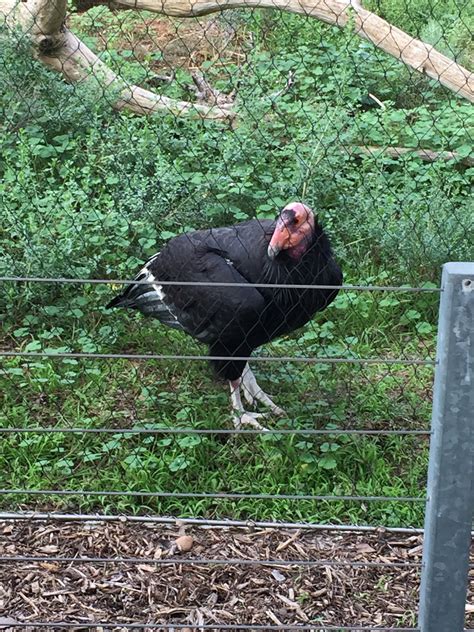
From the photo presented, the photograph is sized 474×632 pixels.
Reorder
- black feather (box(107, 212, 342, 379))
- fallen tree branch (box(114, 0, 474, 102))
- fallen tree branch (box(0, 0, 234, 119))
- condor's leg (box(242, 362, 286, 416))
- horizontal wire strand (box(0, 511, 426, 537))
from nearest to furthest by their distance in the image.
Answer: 1. horizontal wire strand (box(0, 511, 426, 537))
2. black feather (box(107, 212, 342, 379))
3. condor's leg (box(242, 362, 286, 416))
4. fallen tree branch (box(114, 0, 474, 102))
5. fallen tree branch (box(0, 0, 234, 119))

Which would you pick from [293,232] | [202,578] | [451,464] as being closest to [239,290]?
[293,232]

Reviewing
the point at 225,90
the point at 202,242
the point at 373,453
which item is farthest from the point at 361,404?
the point at 225,90

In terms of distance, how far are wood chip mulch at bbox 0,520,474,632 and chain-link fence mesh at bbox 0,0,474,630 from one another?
11 mm

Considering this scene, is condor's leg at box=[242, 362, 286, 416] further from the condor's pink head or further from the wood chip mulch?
the wood chip mulch

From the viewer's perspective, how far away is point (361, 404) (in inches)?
141

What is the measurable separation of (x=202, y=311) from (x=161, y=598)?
3.73ft

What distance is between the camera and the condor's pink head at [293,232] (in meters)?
3.42

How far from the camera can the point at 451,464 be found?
1800 mm

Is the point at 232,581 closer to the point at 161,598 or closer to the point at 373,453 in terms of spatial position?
the point at 161,598

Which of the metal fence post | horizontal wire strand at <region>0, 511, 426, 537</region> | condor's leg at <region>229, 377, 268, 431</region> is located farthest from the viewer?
condor's leg at <region>229, 377, 268, 431</region>

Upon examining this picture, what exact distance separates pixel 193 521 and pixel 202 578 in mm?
242

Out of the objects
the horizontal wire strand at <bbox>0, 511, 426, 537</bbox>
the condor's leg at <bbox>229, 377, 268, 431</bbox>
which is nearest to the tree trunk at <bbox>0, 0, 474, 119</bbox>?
the condor's leg at <bbox>229, 377, 268, 431</bbox>

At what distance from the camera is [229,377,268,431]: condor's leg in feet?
11.5

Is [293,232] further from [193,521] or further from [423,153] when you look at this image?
[423,153]
